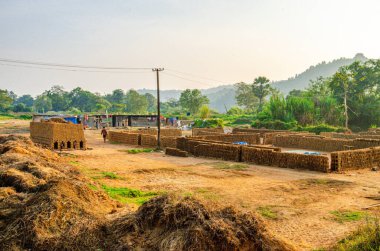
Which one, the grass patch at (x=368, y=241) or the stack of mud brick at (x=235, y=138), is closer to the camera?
the grass patch at (x=368, y=241)

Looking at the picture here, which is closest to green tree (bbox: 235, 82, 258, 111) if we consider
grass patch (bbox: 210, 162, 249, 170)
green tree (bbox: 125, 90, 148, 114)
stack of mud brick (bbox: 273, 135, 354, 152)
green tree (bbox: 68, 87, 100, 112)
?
green tree (bbox: 125, 90, 148, 114)

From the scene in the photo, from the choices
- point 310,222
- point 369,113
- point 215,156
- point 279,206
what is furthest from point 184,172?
point 369,113

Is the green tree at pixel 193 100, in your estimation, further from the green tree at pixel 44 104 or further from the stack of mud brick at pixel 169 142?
the stack of mud brick at pixel 169 142

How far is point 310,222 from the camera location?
1055 cm

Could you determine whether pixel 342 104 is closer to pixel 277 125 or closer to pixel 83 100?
pixel 277 125

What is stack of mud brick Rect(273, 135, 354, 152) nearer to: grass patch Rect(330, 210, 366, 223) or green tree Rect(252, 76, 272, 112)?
grass patch Rect(330, 210, 366, 223)

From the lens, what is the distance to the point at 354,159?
20.2m

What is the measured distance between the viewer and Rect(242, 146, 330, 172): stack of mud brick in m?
19.3

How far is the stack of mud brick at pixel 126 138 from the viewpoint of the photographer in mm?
35184

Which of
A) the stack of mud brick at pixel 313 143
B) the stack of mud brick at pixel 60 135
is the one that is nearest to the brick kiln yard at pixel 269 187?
the stack of mud brick at pixel 60 135

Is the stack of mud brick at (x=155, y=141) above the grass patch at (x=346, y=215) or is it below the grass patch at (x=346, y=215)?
above

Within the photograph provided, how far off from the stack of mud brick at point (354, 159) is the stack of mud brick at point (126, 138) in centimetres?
1986

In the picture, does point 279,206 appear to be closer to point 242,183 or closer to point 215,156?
point 242,183

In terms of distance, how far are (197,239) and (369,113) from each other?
66.9 metres
